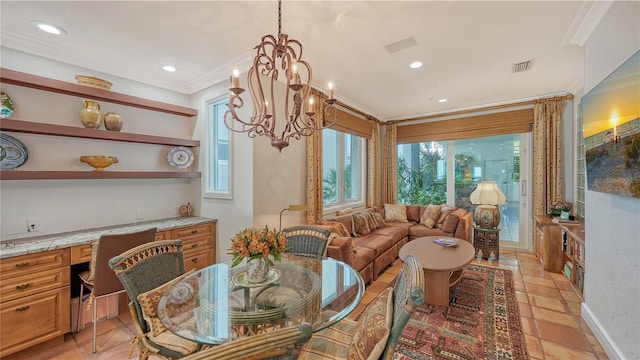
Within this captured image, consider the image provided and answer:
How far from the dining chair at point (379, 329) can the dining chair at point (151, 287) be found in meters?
0.73

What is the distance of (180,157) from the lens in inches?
138

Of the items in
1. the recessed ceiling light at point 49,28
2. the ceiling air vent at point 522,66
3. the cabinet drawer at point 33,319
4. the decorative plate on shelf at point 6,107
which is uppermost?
the ceiling air vent at point 522,66

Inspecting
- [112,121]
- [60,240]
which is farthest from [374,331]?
[112,121]

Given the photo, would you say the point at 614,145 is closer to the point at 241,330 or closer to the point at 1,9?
the point at 241,330

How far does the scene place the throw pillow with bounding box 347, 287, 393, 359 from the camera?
0.91 metres

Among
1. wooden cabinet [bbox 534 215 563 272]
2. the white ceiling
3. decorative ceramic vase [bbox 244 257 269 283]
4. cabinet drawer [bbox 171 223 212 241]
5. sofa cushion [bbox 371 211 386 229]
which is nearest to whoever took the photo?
decorative ceramic vase [bbox 244 257 269 283]

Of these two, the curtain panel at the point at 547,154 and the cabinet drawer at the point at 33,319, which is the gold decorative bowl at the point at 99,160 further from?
the curtain panel at the point at 547,154

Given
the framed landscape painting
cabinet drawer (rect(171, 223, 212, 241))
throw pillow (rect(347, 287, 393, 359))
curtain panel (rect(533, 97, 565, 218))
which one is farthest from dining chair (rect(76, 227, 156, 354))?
curtain panel (rect(533, 97, 565, 218))

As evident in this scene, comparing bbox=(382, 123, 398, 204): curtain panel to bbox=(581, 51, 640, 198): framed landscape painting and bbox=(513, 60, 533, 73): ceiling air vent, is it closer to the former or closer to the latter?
bbox=(513, 60, 533, 73): ceiling air vent

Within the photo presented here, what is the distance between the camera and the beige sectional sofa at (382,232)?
292 cm

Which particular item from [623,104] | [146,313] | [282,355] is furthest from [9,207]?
[623,104]

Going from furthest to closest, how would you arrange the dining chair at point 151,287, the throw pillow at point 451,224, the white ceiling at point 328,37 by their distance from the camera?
the throw pillow at point 451,224 < the white ceiling at point 328,37 < the dining chair at point 151,287

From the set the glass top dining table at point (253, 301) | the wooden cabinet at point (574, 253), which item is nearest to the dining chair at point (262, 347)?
the glass top dining table at point (253, 301)

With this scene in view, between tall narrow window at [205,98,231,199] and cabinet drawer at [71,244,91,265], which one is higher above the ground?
tall narrow window at [205,98,231,199]
